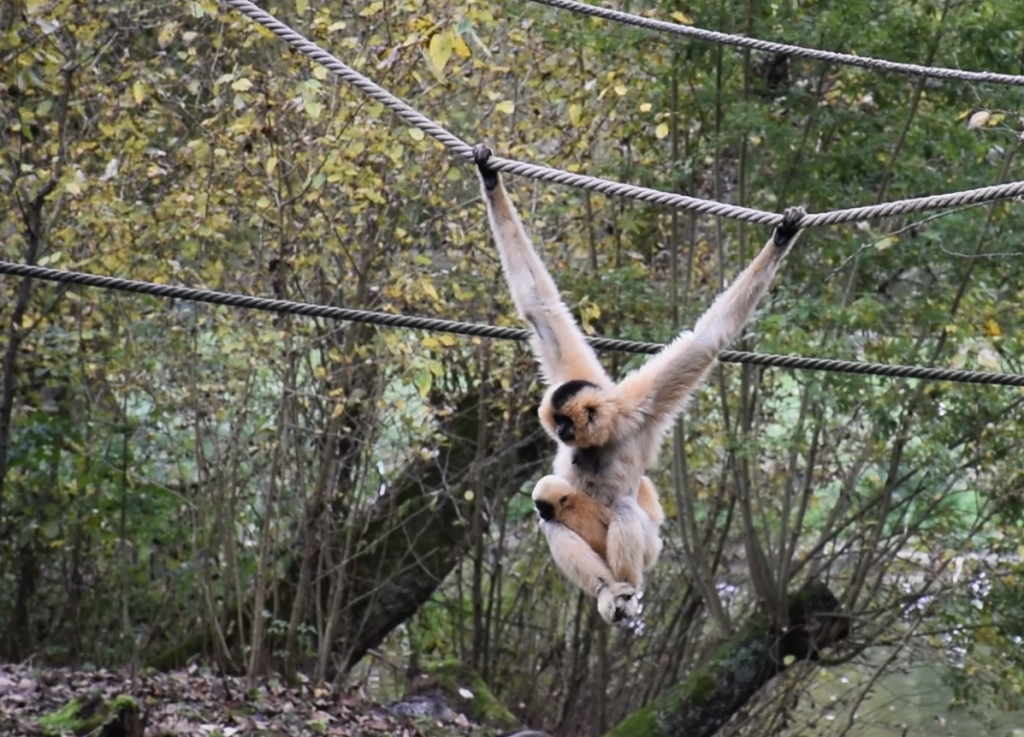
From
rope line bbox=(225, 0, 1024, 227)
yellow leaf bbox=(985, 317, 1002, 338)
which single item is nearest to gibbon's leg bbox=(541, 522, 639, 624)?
rope line bbox=(225, 0, 1024, 227)

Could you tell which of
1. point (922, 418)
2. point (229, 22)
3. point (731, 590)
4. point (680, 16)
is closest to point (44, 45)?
point (229, 22)

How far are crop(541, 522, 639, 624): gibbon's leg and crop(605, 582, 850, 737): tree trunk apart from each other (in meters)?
5.21

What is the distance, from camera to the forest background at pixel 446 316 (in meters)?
9.27

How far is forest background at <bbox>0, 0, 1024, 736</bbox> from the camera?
365 inches

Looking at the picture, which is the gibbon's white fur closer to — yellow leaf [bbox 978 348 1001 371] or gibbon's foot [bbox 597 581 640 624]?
gibbon's foot [bbox 597 581 640 624]

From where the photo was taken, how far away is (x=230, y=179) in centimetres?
968

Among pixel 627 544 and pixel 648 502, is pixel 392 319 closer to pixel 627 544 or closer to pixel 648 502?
pixel 627 544

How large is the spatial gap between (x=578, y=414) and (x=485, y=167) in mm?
1115

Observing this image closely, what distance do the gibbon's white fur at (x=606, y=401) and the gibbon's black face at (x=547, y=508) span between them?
0.02 m

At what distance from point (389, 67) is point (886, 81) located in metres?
3.65

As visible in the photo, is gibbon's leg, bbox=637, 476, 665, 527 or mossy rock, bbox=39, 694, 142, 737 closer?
gibbon's leg, bbox=637, 476, 665, 527

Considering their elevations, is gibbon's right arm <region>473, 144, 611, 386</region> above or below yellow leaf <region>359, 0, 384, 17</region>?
below

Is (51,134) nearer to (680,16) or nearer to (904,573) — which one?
(680,16)

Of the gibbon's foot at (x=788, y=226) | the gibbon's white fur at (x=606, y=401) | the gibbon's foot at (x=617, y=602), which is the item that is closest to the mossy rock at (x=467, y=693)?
the gibbon's white fur at (x=606, y=401)
